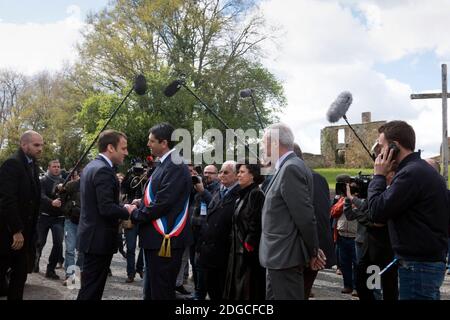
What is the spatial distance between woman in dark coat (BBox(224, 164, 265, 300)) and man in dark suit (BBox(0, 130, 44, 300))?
2264 mm

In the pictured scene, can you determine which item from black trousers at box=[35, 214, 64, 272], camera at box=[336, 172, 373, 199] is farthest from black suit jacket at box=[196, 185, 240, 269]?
black trousers at box=[35, 214, 64, 272]

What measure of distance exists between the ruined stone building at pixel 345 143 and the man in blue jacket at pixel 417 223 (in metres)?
43.2

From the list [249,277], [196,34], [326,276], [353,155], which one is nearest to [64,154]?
[196,34]

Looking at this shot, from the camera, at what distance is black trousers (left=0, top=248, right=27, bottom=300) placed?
17.2 feet

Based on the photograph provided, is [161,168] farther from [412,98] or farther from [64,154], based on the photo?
[64,154]

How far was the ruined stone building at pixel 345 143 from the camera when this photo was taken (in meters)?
47.5

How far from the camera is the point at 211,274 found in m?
5.77

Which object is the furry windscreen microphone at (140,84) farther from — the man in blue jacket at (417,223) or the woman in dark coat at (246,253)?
the man in blue jacket at (417,223)

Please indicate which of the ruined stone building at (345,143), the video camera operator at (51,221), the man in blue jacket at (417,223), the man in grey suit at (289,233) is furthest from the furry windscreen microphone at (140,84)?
the ruined stone building at (345,143)

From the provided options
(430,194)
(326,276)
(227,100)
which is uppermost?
(227,100)

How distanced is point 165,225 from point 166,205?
0.20 meters

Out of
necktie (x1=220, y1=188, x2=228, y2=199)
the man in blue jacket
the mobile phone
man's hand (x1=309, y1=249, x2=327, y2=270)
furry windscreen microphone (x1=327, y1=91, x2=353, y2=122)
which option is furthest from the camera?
furry windscreen microphone (x1=327, y1=91, x2=353, y2=122)

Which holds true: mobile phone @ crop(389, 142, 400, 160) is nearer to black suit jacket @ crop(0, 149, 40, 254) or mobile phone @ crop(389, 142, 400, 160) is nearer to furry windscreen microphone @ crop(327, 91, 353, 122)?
furry windscreen microphone @ crop(327, 91, 353, 122)
